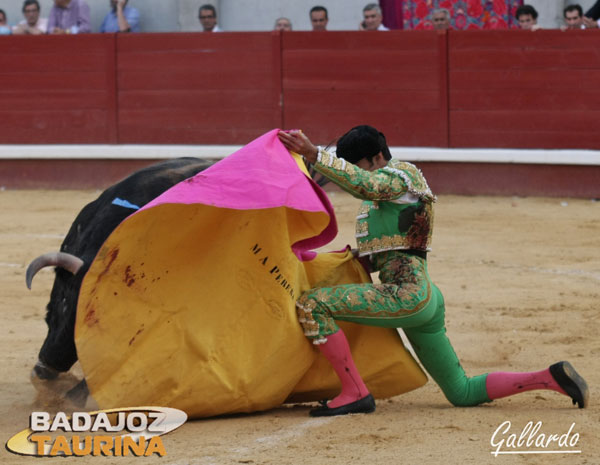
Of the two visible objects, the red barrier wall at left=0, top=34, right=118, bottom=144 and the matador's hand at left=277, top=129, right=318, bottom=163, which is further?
the red barrier wall at left=0, top=34, right=118, bottom=144

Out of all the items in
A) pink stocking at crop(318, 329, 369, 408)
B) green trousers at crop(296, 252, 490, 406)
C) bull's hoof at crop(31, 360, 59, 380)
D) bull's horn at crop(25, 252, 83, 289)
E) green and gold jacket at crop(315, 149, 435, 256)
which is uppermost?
green and gold jacket at crop(315, 149, 435, 256)

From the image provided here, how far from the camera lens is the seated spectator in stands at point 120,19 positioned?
8.75 meters

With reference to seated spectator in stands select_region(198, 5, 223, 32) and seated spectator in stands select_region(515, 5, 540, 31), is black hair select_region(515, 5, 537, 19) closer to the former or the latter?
seated spectator in stands select_region(515, 5, 540, 31)

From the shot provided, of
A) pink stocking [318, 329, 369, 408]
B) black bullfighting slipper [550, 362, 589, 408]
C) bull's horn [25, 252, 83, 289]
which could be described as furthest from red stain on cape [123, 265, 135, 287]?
black bullfighting slipper [550, 362, 589, 408]

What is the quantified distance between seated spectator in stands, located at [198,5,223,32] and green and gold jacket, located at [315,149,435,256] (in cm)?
575

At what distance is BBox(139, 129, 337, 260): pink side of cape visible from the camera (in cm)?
262

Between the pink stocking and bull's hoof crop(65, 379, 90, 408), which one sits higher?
the pink stocking

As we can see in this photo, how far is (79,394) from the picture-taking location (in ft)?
9.84

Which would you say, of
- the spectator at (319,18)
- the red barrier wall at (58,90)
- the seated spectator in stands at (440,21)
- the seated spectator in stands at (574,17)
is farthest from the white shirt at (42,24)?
the seated spectator in stands at (574,17)

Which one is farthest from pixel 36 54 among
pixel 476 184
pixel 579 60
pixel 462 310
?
pixel 462 310

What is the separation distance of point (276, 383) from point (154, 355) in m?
0.32

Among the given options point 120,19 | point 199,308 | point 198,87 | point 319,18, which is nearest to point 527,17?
point 319,18

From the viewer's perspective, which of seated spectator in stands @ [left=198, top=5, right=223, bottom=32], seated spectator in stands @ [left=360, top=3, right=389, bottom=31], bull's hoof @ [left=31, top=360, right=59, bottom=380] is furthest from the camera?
seated spectator in stands @ [left=198, top=5, right=223, bottom=32]

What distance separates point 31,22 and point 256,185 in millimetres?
6616
